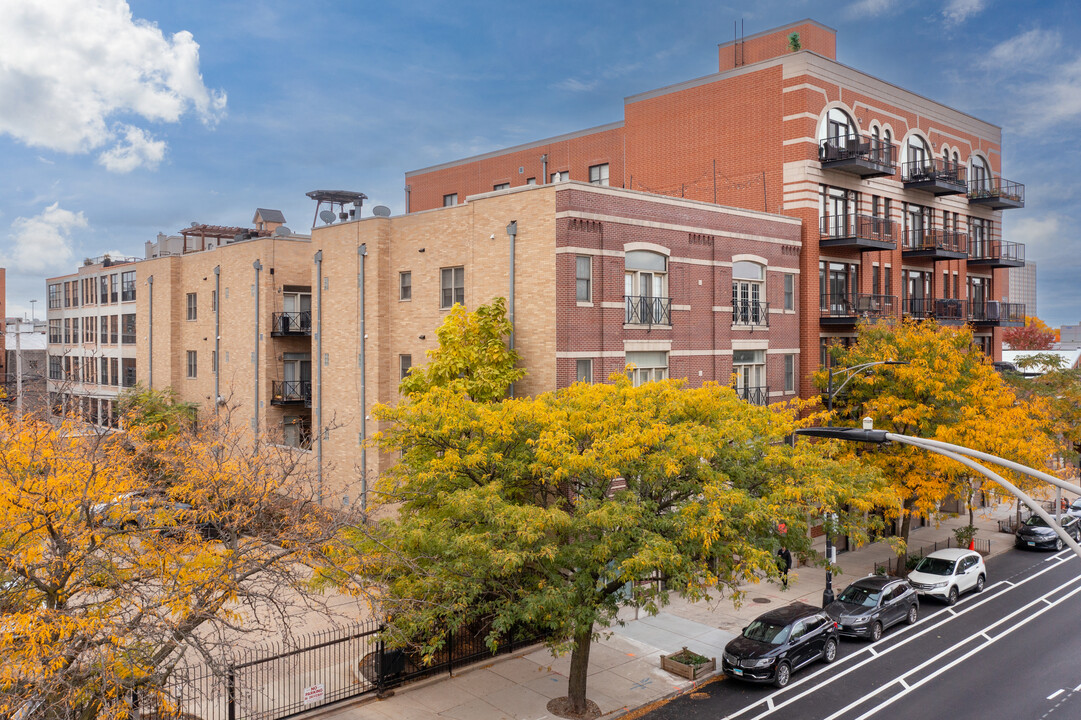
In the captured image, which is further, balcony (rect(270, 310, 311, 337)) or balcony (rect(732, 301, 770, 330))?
balcony (rect(270, 310, 311, 337))

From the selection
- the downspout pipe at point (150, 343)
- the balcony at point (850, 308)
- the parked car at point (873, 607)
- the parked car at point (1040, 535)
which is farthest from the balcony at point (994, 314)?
the downspout pipe at point (150, 343)

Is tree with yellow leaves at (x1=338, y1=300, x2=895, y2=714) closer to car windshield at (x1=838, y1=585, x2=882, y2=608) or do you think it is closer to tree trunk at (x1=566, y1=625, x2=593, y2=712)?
tree trunk at (x1=566, y1=625, x2=593, y2=712)

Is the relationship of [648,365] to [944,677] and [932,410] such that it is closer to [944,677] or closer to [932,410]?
[932,410]

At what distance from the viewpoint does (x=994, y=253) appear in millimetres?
49875

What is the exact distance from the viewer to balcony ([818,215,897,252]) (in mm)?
36719

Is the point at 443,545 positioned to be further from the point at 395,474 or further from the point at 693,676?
the point at 693,676

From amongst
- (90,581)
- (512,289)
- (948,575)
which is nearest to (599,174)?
(512,289)

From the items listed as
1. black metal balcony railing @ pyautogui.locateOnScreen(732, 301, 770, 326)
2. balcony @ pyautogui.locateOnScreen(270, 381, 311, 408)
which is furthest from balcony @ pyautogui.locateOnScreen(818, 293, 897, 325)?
balcony @ pyautogui.locateOnScreen(270, 381, 311, 408)

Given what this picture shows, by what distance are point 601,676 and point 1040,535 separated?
27.4m

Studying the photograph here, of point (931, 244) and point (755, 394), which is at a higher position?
point (931, 244)

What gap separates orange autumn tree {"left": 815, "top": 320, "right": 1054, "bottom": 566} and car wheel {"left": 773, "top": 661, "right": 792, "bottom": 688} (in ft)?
35.4

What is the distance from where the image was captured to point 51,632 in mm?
11312

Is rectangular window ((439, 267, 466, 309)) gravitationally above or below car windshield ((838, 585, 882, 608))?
above

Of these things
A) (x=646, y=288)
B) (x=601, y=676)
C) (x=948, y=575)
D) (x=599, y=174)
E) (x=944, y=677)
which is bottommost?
(x=944, y=677)
